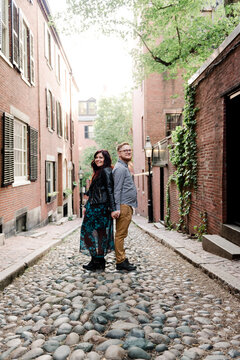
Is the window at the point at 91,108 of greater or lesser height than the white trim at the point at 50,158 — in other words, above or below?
above

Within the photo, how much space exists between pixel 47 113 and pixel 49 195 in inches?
139

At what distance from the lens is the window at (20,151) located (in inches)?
400

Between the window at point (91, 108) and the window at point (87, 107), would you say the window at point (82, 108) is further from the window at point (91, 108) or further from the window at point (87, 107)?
the window at point (91, 108)

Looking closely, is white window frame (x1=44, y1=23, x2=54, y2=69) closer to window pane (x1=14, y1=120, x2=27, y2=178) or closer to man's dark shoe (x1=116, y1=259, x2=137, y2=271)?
window pane (x1=14, y1=120, x2=27, y2=178)

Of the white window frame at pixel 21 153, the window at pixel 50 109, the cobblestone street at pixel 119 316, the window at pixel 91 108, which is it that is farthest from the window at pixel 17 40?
the window at pixel 91 108

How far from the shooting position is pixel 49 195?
14547 millimetres

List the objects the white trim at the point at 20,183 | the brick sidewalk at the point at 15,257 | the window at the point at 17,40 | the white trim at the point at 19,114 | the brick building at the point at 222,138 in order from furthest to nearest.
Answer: the white trim at the point at 20,183 < the white trim at the point at 19,114 < the window at the point at 17,40 < the brick building at the point at 222,138 < the brick sidewalk at the point at 15,257

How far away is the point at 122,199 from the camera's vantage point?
4.98m

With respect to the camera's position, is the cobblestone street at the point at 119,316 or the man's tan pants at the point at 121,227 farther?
the man's tan pants at the point at 121,227

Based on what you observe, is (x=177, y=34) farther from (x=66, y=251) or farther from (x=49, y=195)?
(x=66, y=251)

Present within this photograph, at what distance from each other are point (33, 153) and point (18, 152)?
121 centimetres

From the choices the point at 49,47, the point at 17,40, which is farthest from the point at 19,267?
the point at 49,47

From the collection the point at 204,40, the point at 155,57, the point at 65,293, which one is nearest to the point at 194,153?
the point at 65,293

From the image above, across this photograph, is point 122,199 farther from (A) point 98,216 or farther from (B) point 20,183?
(B) point 20,183
